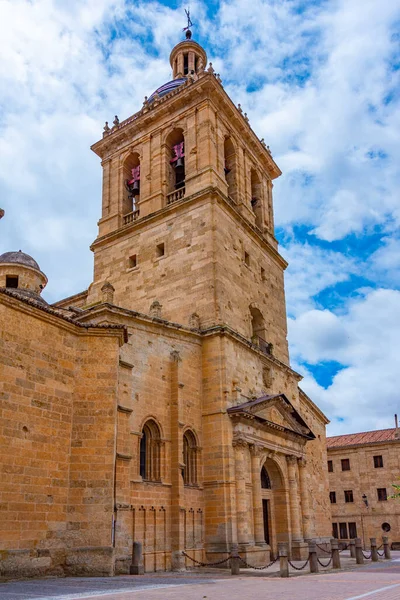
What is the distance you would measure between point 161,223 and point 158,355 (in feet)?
27.6

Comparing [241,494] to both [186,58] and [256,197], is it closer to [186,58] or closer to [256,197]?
[256,197]

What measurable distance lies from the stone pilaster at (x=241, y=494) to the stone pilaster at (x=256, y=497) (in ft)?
2.62

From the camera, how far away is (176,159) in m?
28.8

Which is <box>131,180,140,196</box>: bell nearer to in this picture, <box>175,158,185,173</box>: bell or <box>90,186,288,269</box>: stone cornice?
<box>175,158,185,173</box>: bell

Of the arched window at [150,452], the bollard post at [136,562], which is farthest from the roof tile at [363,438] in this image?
the bollard post at [136,562]

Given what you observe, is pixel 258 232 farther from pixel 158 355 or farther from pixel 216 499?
pixel 216 499

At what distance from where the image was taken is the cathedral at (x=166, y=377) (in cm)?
1374

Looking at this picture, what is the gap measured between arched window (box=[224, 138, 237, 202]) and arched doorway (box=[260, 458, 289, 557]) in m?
13.0

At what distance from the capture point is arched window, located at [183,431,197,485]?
20.3m

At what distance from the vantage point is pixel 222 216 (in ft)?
83.1

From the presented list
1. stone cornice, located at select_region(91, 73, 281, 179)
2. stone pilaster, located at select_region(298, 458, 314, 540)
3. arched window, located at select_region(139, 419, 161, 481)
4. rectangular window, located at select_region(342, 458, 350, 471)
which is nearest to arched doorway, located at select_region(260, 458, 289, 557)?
stone pilaster, located at select_region(298, 458, 314, 540)

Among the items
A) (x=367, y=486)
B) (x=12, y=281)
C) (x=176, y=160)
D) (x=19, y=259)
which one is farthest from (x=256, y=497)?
(x=367, y=486)

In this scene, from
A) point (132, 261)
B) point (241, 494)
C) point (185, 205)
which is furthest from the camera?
point (132, 261)

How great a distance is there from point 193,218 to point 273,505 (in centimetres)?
1274
